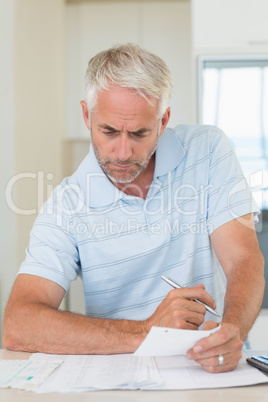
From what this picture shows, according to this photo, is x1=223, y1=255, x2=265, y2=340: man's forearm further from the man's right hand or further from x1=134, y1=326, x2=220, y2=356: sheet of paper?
x1=134, y1=326, x2=220, y2=356: sheet of paper

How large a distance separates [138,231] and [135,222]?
3 centimetres

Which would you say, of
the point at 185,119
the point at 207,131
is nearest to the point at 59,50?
the point at 185,119

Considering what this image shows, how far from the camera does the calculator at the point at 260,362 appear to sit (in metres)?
1.11

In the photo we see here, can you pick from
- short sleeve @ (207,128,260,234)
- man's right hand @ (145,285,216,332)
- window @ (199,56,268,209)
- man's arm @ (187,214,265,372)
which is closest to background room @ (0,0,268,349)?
window @ (199,56,268,209)

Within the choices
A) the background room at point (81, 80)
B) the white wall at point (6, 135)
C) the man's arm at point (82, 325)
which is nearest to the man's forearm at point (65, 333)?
the man's arm at point (82, 325)

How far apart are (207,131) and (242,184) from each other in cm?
19

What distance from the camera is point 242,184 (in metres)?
1.59

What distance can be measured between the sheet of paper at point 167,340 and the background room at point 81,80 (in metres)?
1.87

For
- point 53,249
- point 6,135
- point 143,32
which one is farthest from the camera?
point 143,32

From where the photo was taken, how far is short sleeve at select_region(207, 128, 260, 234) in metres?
1.54

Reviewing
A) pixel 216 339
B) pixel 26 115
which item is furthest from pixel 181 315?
pixel 26 115

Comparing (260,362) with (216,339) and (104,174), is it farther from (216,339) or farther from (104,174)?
(104,174)

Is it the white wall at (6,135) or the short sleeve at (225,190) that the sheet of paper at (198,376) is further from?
the white wall at (6,135)

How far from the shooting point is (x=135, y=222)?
1.53 m
